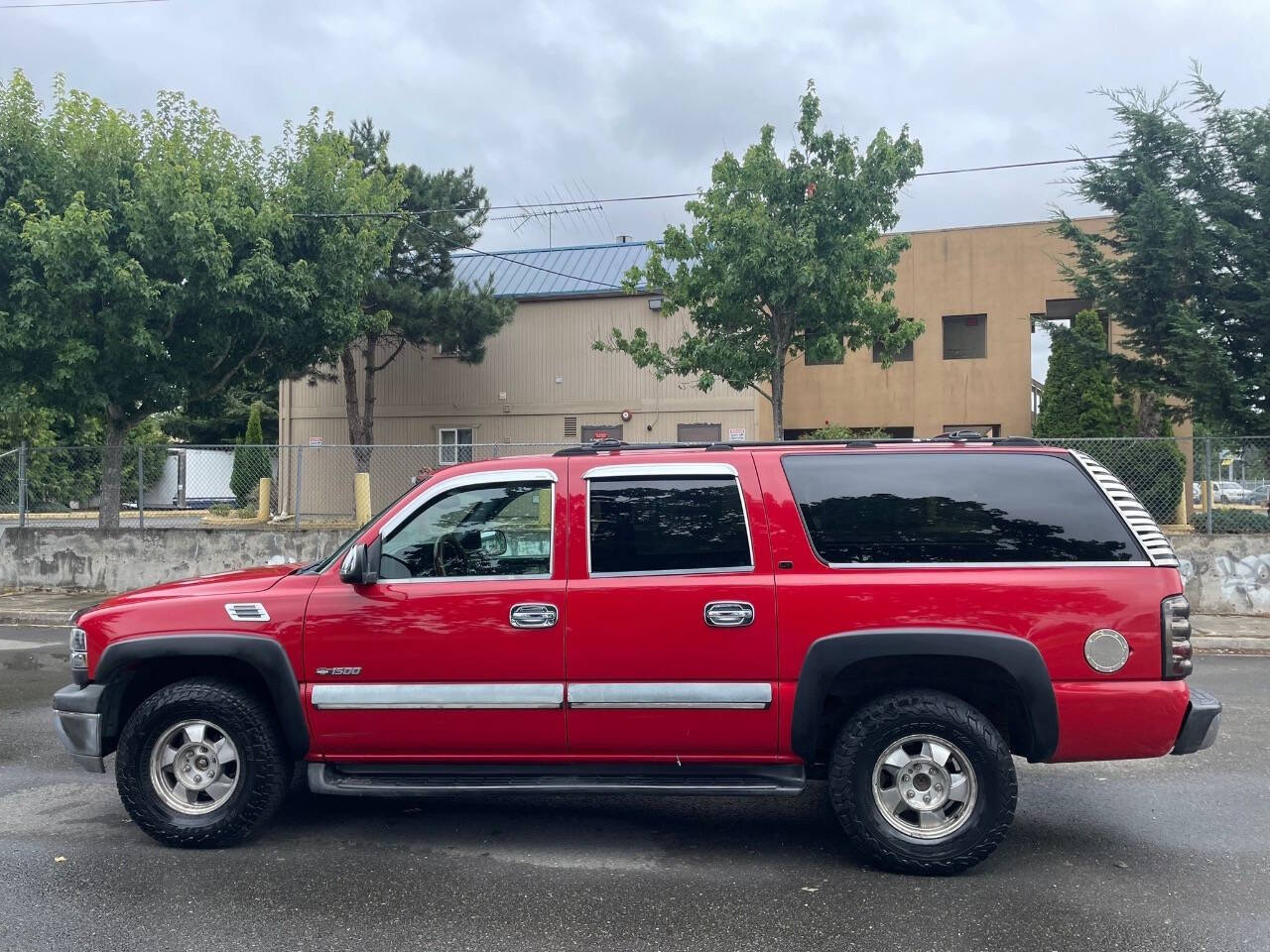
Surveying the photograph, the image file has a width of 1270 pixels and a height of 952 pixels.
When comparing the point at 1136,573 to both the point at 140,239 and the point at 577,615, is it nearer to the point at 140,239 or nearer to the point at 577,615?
the point at 577,615

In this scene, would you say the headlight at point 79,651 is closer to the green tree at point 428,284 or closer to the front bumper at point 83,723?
the front bumper at point 83,723

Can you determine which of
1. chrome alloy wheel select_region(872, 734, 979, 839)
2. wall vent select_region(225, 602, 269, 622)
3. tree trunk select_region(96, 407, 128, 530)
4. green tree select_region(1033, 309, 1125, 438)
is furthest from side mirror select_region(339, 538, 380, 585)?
green tree select_region(1033, 309, 1125, 438)

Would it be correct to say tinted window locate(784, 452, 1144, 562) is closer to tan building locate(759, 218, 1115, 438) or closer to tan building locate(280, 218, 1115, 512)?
tan building locate(280, 218, 1115, 512)

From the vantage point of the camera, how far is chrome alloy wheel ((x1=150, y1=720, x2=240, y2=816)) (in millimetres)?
4828

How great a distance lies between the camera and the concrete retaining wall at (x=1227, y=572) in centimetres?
1299

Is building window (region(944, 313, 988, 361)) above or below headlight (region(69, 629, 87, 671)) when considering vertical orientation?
above

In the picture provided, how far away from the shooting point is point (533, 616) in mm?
4633

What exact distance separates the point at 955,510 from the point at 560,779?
220 centimetres

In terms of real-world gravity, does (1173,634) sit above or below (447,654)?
above

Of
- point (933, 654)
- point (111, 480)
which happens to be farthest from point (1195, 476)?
point (111, 480)

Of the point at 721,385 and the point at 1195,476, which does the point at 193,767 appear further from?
the point at 721,385

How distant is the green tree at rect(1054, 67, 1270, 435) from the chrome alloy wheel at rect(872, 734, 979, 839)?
12357 millimetres

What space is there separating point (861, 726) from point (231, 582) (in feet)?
10.3

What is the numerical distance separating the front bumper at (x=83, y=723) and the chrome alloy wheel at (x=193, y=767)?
0.92 feet
